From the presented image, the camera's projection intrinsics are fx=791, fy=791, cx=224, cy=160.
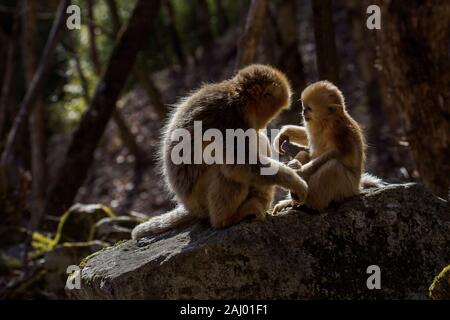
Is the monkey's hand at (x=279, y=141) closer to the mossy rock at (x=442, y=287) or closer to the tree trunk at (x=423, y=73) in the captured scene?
the mossy rock at (x=442, y=287)

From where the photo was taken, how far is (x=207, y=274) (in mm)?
5504

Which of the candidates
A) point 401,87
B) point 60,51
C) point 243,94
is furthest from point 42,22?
point 243,94

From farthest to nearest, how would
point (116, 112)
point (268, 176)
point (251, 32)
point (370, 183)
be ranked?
point (116, 112), point (251, 32), point (370, 183), point (268, 176)

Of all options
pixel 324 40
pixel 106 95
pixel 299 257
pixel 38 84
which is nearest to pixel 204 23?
pixel 38 84

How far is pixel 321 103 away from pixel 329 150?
37 centimetres

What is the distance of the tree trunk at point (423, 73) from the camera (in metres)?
8.74

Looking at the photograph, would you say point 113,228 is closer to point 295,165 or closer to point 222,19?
point 295,165

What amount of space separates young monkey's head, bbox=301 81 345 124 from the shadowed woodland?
138cm

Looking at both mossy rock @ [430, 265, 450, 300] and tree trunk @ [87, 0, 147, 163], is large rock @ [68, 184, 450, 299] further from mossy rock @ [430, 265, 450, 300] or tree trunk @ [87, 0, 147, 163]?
tree trunk @ [87, 0, 147, 163]

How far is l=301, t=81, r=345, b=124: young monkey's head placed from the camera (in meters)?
6.07

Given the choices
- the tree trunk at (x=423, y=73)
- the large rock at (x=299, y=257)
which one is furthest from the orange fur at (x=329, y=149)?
the tree trunk at (x=423, y=73)

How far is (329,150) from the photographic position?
6.01m

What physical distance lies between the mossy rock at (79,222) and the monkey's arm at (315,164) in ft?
16.7
